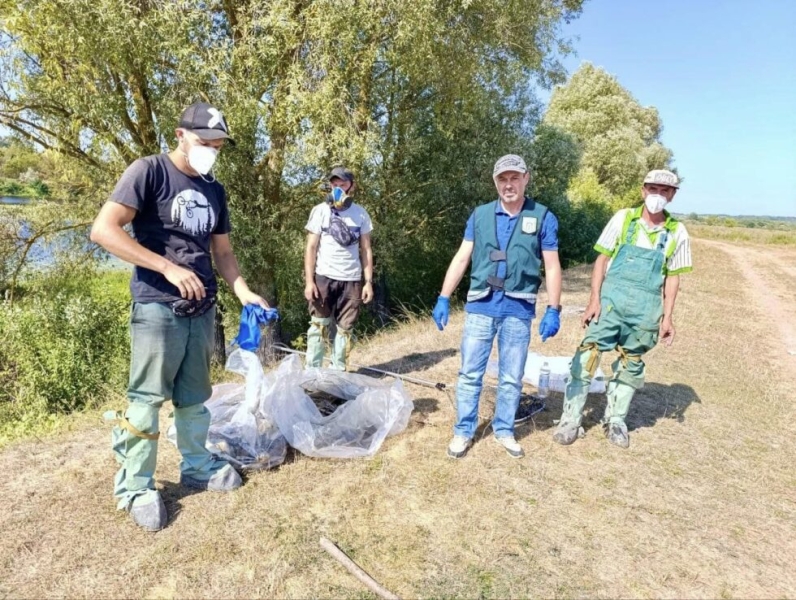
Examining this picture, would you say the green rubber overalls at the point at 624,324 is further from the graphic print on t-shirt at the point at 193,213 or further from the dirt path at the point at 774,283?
the dirt path at the point at 774,283

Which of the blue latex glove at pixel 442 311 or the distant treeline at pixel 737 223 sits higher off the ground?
the distant treeline at pixel 737 223

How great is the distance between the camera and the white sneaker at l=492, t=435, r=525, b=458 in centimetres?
335

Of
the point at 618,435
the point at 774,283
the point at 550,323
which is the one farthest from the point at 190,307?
the point at 774,283

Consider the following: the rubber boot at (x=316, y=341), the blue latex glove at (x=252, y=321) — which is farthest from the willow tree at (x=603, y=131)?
the blue latex glove at (x=252, y=321)

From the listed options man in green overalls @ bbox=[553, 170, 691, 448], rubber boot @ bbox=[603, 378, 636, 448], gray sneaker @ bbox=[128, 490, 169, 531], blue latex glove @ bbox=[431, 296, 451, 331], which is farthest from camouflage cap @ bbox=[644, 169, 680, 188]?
gray sneaker @ bbox=[128, 490, 169, 531]

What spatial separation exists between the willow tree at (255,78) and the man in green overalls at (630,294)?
3.64 meters

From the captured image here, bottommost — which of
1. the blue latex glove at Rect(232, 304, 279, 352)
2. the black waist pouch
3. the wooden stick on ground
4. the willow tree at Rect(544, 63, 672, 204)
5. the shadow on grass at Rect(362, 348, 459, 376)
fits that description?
the wooden stick on ground

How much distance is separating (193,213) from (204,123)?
1.41 ft

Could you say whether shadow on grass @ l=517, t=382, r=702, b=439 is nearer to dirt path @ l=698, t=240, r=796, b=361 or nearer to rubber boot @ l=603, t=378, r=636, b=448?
rubber boot @ l=603, t=378, r=636, b=448

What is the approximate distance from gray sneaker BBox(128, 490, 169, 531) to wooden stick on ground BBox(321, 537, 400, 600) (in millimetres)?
819

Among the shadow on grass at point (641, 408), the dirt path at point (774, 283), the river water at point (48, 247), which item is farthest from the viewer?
the dirt path at point (774, 283)

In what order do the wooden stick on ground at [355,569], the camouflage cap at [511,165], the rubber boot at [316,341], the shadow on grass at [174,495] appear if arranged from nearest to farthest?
the wooden stick on ground at [355,569] → the shadow on grass at [174,495] → the camouflage cap at [511,165] → the rubber boot at [316,341]

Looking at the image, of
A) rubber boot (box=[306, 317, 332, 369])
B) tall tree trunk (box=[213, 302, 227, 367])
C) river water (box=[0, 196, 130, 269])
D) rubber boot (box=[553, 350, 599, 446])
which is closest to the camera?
rubber boot (box=[553, 350, 599, 446])

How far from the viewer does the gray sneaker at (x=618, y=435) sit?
363 centimetres
